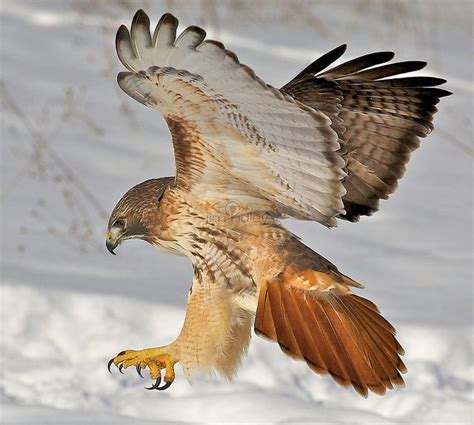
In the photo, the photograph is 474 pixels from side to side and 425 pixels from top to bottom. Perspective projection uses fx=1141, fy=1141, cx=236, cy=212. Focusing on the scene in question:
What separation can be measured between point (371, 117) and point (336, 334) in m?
0.95

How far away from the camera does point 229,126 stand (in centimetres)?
354

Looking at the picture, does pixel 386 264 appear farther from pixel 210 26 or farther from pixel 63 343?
pixel 210 26

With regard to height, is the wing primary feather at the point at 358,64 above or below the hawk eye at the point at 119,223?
above

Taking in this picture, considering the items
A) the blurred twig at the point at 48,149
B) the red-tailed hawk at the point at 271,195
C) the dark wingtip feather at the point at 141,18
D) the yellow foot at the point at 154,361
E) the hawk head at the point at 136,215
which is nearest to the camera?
the dark wingtip feather at the point at 141,18

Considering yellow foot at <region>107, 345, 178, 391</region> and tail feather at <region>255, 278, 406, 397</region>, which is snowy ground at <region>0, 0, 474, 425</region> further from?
tail feather at <region>255, 278, 406, 397</region>

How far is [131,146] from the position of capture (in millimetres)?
7957

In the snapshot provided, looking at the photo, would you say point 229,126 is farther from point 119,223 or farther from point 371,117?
point 371,117

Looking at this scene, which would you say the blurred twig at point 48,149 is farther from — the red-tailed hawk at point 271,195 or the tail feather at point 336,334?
the tail feather at point 336,334

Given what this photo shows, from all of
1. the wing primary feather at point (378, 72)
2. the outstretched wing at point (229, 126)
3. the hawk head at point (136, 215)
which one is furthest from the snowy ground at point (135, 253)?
the wing primary feather at point (378, 72)

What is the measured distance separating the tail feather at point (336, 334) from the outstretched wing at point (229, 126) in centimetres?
28

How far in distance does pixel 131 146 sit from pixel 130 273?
2.15 meters

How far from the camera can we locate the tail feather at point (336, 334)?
373 centimetres

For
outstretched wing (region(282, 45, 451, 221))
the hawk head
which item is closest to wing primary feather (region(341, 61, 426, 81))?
outstretched wing (region(282, 45, 451, 221))

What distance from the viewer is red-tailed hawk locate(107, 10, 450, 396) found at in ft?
Answer: 11.4
